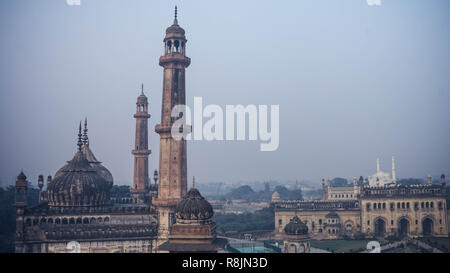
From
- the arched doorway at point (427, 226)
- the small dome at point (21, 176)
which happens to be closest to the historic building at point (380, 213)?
the arched doorway at point (427, 226)

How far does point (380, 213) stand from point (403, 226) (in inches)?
152

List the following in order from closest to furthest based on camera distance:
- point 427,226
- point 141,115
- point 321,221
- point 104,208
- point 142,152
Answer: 1. point 104,208
2. point 427,226
3. point 142,152
4. point 141,115
5. point 321,221

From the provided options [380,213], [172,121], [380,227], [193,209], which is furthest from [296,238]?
[380,227]

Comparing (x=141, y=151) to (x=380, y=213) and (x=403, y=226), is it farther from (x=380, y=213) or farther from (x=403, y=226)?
(x=403, y=226)

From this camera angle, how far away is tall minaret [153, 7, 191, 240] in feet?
148

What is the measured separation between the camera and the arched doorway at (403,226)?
61594 millimetres

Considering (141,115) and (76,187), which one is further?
(141,115)

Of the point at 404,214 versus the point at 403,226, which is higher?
the point at 404,214

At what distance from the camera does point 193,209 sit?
108ft

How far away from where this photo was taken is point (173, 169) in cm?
4519

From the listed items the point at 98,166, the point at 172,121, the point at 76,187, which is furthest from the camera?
the point at 98,166

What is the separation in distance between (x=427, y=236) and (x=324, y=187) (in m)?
37.2

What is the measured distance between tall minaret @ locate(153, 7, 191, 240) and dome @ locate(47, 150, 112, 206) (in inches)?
231
